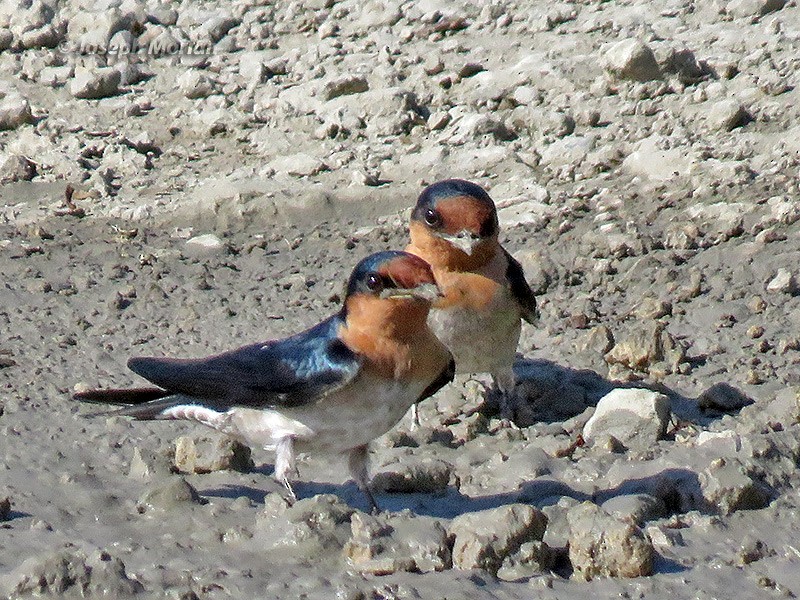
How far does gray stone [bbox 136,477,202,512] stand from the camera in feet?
17.4

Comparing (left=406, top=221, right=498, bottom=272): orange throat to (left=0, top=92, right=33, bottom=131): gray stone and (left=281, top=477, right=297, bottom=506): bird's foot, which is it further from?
(left=0, top=92, right=33, bottom=131): gray stone

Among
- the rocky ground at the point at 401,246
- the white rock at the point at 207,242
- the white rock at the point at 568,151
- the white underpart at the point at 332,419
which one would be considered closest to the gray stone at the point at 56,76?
the rocky ground at the point at 401,246

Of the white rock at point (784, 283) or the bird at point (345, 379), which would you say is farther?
the white rock at point (784, 283)

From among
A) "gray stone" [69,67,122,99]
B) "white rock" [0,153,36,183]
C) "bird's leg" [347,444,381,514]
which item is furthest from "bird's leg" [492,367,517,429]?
"gray stone" [69,67,122,99]

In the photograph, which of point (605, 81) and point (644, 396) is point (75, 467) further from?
point (605, 81)

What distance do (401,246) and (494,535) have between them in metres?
3.10

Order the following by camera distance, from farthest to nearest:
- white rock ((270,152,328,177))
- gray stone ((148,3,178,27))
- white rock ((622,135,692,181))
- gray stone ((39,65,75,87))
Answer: gray stone ((148,3,178,27)), gray stone ((39,65,75,87)), white rock ((270,152,328,177)), white rock ((622,135,692,181))

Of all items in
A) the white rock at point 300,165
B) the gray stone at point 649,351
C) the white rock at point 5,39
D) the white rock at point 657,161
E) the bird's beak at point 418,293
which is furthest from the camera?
the white rock at point 5,39

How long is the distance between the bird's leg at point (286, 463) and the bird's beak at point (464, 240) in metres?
1.13

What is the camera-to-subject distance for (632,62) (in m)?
8.59

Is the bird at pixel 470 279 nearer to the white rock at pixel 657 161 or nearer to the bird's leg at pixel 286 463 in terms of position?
the bird's leg at pixel 286 463

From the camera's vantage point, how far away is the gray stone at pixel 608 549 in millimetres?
4742

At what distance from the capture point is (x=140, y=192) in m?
8.45

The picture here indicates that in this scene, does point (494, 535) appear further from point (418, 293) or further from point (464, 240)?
point (464, 240)
